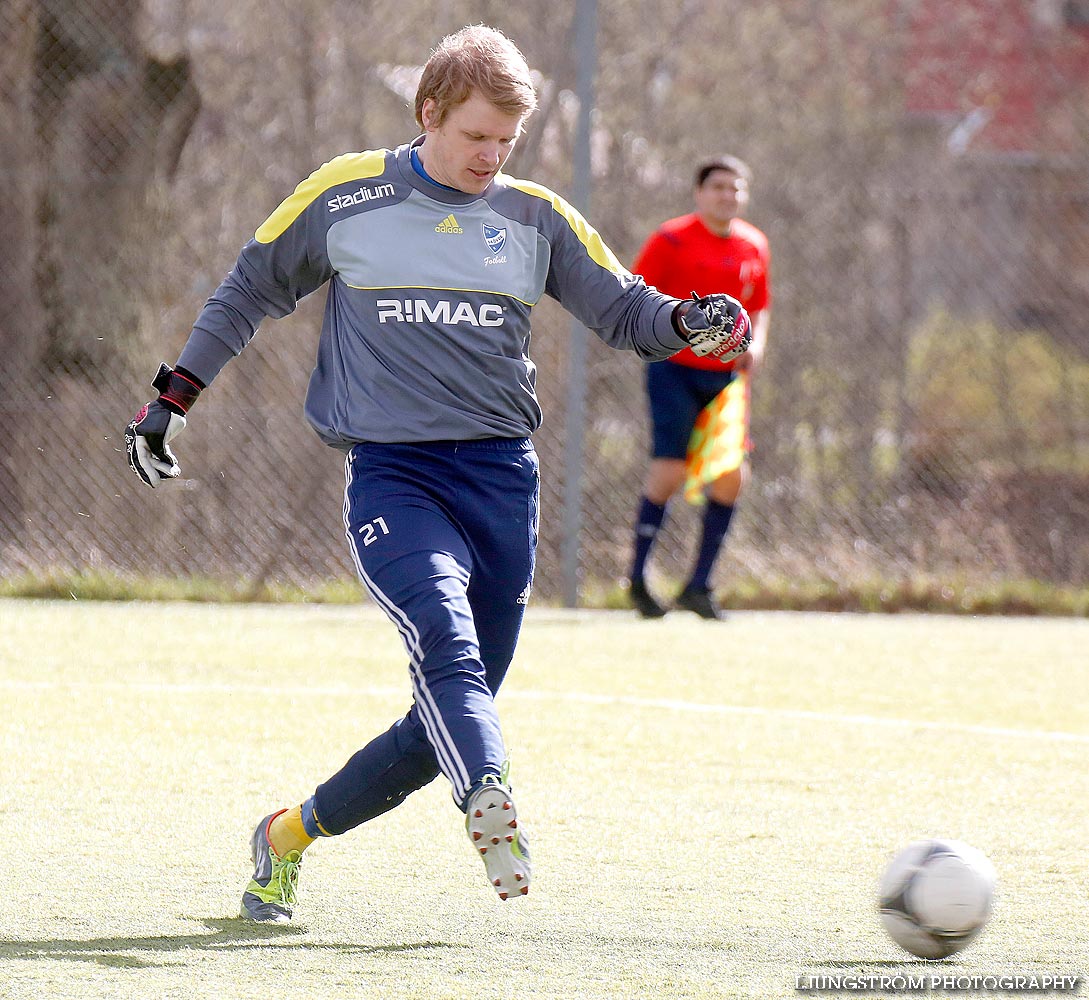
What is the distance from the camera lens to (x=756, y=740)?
20.3ft

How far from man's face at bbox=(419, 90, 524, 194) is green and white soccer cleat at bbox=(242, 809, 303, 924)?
1504mm

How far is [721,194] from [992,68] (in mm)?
5062

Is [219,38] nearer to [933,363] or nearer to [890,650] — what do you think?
[933,363]

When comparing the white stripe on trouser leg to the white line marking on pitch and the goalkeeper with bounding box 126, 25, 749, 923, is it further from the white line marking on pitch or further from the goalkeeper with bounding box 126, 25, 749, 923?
the white line marking on pitch

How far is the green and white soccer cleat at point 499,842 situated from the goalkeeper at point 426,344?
494mm

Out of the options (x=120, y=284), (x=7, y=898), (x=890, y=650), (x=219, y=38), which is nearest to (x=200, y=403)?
(x=120, y=284)

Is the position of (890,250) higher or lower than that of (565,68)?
lower

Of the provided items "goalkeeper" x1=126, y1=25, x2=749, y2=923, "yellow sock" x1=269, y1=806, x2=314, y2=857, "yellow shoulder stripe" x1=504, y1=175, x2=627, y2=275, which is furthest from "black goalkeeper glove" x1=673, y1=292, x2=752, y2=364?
"yellow sock" x1=269, y1=806, x2=314, y2=857

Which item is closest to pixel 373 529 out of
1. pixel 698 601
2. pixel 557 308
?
pixel 698 601

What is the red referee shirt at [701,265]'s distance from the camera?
906 centimetres

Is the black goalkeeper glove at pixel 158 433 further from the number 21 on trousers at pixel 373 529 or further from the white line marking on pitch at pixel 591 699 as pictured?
the white line marking on pitch at pixel 591 699

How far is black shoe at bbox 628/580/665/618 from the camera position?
368 inches

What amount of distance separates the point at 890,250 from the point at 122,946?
8786 mm

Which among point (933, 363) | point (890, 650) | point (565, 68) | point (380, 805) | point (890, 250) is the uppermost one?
point (565, 68)
